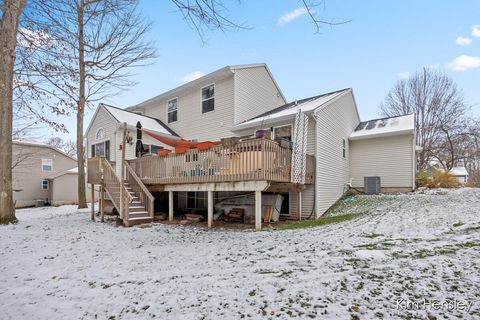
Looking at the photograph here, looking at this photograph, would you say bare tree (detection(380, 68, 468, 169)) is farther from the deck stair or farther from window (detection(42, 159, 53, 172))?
window (detection(42, 159, 53, 172))

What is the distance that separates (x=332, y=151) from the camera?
11430 mm

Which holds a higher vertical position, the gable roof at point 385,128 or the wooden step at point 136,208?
the gable roof at point 385,128

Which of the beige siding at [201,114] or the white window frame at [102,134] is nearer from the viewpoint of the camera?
the beige siding at [201,114]

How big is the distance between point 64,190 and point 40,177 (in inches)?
95.7

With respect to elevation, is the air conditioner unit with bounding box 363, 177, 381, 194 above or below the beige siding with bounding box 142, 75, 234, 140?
below

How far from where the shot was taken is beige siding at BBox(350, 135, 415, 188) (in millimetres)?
12023

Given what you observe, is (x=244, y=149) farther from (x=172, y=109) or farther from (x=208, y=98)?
(x=172, y=109)

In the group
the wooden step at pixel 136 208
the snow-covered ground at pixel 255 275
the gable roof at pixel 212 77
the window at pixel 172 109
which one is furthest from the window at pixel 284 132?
the window at pixel 172 109

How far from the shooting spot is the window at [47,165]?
22922 mm

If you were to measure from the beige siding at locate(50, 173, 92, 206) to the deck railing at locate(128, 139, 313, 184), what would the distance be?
16899 millimetres

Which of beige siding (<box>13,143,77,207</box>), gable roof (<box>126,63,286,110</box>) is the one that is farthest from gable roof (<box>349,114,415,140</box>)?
beige siding (<box>13,143,77,207</box>)

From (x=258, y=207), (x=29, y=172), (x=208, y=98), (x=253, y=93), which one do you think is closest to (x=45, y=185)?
(x=29, y=172)

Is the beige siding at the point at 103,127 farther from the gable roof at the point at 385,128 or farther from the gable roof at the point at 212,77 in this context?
the gable roof at the point at 385,128

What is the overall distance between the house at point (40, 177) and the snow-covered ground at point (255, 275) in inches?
758
